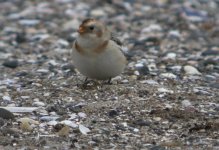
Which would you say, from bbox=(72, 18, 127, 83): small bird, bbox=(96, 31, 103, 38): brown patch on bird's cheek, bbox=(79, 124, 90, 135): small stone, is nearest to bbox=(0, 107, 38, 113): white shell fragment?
bbox=(79, 124, 90, 135): small stone

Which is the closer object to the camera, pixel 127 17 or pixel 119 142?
pixel 119 142

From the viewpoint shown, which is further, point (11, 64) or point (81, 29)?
point (11, 64)

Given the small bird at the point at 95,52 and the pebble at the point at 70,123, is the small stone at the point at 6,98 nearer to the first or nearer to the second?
the small bird at the point at 95,52

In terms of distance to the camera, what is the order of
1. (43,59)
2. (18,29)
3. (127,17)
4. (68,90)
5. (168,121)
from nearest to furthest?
(168,121) < (68,90) < (43,59) < (18,29) < (127,17)

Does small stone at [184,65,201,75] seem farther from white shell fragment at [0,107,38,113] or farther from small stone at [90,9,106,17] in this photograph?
small stone at [90,9,106,17]

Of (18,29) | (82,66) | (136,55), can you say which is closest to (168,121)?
(82,66)

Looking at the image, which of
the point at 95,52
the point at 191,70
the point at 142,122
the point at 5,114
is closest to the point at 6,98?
the point at 5,114

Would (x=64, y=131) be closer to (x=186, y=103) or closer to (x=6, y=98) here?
(x=6, y=98)

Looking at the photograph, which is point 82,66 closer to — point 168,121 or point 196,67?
point 168,121
